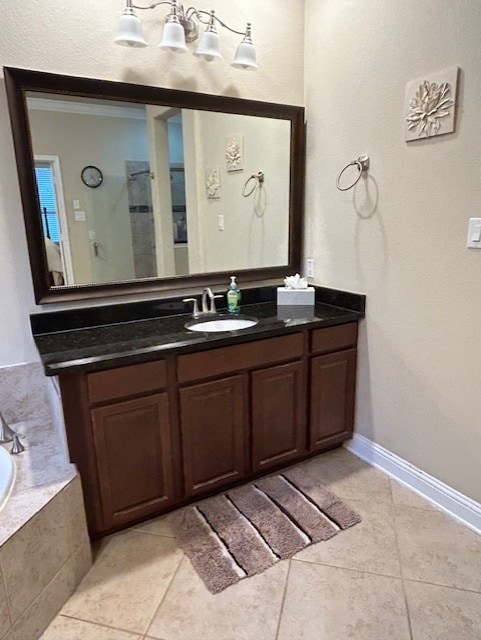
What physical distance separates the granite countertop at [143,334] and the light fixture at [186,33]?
3.92 feet

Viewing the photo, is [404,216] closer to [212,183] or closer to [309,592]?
[212,183]

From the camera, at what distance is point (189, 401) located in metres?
1.81

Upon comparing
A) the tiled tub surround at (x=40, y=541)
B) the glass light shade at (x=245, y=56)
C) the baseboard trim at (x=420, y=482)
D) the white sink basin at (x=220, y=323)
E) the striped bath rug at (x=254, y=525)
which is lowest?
the striped bath rug at (x=254, y=525)

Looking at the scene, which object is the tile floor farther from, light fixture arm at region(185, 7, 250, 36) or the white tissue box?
light fixture arm at region(185, 7, 250, 36)

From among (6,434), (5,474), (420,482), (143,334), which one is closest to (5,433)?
(6,434)

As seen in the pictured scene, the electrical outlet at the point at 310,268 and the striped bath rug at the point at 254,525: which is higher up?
the electrical outlet at the point at 310,268

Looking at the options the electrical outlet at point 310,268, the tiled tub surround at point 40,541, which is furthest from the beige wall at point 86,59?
the electrical outlet at point 310,268

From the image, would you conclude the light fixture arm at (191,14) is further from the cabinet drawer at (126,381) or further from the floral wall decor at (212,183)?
the cabinet drawer at (126,381)

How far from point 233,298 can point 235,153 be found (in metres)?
0.81

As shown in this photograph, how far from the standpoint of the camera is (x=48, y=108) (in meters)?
1.79

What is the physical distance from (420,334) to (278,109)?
143 cm

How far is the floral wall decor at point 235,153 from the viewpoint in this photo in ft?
7.49

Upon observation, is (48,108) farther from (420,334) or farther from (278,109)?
(420,334)

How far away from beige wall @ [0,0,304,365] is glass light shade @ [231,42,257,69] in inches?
5.1
